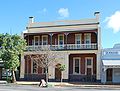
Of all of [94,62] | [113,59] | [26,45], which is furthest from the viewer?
[26,45]

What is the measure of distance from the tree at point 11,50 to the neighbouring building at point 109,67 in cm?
1231

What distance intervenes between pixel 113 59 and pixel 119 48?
2.01m

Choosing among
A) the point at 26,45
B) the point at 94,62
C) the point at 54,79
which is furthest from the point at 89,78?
the point at 26,45

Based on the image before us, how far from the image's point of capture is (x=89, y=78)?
1770 inches

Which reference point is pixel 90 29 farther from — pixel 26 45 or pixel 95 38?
pixel 26 45

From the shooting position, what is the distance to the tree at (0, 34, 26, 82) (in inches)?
1649

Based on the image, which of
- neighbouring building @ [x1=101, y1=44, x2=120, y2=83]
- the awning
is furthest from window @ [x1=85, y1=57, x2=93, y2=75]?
the awning

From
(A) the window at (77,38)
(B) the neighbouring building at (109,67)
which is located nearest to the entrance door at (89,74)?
(B) the neighbouring building at (109,67)

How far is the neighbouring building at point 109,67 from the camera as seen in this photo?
4211 centimetres

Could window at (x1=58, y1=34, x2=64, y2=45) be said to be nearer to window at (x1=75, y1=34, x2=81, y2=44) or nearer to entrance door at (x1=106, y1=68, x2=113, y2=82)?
window at (x1=75, y1=34, x2=81, y2=44)

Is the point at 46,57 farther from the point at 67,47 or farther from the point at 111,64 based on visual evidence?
the point at 111,64

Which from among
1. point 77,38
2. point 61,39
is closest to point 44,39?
point 61,39

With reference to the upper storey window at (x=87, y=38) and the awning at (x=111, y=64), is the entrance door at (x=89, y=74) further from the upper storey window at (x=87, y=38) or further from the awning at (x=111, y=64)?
the upper storey window at (x=87, y=38)

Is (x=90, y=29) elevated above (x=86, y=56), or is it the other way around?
(x=90, y=29)
